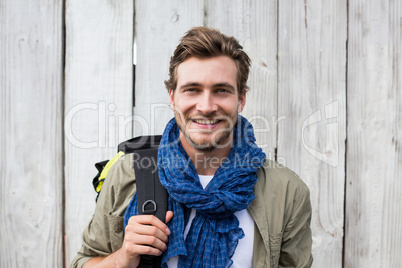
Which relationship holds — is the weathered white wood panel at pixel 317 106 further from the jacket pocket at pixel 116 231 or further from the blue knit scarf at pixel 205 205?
the jacket pocket at pixel 116 231

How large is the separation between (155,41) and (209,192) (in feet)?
3.14

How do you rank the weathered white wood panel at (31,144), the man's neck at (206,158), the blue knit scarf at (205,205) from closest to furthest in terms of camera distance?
the blue knit scarf at (205,205)
the man's neck at (206,158)
the weathered white wood panel at (31,144)

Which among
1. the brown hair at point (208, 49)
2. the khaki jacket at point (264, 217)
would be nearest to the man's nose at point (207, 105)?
the brown hair at point (208, 49)

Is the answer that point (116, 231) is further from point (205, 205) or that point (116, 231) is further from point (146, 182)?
point (205, 205)

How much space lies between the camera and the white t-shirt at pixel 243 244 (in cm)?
147

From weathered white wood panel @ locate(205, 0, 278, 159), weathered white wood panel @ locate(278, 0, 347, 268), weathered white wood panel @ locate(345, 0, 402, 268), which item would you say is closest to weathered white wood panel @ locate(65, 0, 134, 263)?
weathered white wood panel @ locate(205, 0, 278, 159)

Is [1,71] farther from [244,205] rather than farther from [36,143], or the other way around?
[244,205]

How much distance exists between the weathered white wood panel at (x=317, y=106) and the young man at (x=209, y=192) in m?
0.35

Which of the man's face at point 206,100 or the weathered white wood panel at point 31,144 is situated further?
the weathered white wood panel at point 31,144

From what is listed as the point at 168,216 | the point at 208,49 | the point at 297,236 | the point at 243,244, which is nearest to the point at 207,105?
the point at 208,49

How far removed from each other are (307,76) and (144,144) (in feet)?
3.41

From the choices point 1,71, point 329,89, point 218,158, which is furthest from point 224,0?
point 1,71

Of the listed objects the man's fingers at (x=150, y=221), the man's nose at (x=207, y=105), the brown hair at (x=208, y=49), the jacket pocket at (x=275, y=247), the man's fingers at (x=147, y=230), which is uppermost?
the brown hair at (x=208, y=49)

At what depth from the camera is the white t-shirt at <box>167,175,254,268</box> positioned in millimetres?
A: 1473
